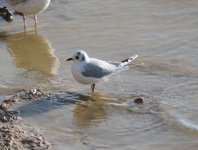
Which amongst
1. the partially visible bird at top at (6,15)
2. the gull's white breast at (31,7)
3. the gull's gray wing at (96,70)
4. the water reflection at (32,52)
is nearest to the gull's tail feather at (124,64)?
the gull's gray wing at (96,70)

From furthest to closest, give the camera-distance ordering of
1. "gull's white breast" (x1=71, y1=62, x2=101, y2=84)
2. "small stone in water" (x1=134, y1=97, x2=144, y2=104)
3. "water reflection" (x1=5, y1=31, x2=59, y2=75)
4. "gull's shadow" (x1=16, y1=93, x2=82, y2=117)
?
"water reflection" (x1=5, y1=31, x2=59, y2=75)
"gull's white breast" (x1=71, y1=62, x2=101, y2=84)
"small stone in water" (x1=134, y1=97, x2=144, y2=104)
"gull's shadow" (x1=16, y1=93, x2=82, y2=117)

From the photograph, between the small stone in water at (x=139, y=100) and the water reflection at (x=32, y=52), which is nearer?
the small stone in water at (x=139, y=100)

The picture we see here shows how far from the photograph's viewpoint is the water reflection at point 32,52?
9.22 metres

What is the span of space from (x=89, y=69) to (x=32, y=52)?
2.18 m

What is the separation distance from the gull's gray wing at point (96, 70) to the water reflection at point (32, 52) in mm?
923

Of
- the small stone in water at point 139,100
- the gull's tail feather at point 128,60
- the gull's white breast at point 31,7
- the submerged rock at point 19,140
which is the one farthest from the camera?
the gull's white breast at point 31,7

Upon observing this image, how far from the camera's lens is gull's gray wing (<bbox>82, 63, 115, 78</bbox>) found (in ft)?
26.3

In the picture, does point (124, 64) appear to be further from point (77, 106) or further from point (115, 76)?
point (77, 106)

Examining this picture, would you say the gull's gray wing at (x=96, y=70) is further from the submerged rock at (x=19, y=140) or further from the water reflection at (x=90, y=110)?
the submerged rock at (x=19, y=140)

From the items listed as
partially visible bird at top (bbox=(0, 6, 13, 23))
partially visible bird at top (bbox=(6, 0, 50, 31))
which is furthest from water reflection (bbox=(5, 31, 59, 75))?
partially visible bird at top (bbox=(0, 6, 13, 23))

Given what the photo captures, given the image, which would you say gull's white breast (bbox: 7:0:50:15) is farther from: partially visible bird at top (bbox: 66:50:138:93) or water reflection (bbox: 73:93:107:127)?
water reflection (bbox: 73:93:107:127)

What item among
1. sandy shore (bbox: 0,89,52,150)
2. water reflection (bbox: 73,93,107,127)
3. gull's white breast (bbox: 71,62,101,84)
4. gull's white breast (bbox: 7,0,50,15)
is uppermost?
gull's white breast (bbox: 7,0,50,15)

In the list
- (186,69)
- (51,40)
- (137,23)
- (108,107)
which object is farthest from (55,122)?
(137,23)

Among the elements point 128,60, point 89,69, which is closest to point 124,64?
point 128,60
